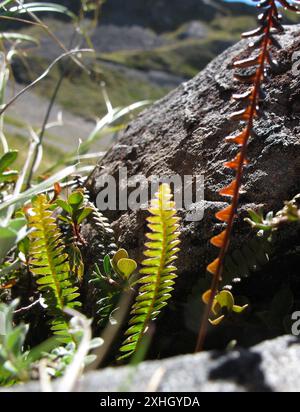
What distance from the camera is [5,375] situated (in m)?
0.94

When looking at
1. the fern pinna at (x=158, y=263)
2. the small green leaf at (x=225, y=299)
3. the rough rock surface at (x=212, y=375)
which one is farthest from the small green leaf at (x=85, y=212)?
the rough rock surface at (x=212, y=375)

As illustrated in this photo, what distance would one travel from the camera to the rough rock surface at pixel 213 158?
1423 millimetres

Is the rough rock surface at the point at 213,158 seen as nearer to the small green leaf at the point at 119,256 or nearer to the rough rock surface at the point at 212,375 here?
the small green leaf at the point at 119,256

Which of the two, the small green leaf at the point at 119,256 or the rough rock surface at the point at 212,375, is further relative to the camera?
the small green leaf at the point at 119,256

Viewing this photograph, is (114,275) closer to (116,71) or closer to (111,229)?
(111,229)

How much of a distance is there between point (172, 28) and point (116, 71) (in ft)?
103

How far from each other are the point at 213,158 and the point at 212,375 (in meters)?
0.97

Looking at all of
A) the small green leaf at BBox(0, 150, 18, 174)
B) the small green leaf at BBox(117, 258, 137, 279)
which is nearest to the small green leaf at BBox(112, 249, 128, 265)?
the small green leaf at BBox(117, 258, 137, 279)

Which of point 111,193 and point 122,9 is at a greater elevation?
point 122,9

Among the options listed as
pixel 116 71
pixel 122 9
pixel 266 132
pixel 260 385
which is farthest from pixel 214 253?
pixel 122 9

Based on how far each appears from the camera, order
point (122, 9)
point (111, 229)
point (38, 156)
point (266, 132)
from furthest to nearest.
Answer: point (122, 9), point (38, 156), point (111, 229), point (266, 132)

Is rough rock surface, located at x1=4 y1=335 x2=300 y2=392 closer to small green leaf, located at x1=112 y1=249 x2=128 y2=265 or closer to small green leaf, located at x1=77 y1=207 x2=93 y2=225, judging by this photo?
small green leaf, located at x1=112 y1=249 x2=128 y2=265

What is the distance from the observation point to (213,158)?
1.61 metres

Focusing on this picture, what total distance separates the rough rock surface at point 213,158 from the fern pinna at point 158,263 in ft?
0.44
